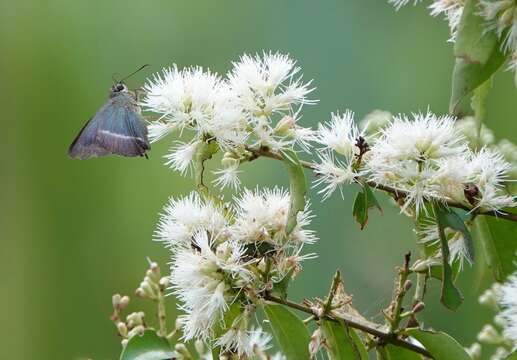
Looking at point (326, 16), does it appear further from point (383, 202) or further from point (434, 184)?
point (434, 184)

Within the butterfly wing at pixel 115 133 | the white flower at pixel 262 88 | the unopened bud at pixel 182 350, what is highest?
the butterfly wing at pixel 115 133

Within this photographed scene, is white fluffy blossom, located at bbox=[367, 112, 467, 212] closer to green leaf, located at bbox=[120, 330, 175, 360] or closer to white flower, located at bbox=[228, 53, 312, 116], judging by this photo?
white flower, located at bbox=[228, 53, 312, 116]

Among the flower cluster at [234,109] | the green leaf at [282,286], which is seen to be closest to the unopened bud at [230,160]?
the flower cluster at [234,109]

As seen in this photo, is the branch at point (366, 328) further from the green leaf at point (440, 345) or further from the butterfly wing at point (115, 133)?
the butterfly wing at point (115, 133)

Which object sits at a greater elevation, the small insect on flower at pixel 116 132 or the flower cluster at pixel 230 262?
the small insect on flower at pixel 116 132

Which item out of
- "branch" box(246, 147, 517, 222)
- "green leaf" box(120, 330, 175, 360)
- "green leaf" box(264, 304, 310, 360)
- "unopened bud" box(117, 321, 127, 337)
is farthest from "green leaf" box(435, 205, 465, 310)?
"unopened bud" box(117, 321, 127, 337)

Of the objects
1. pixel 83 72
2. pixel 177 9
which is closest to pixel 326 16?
pixel 177 9

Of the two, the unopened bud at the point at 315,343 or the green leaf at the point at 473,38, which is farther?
the unopened bud at the point at 315,343
